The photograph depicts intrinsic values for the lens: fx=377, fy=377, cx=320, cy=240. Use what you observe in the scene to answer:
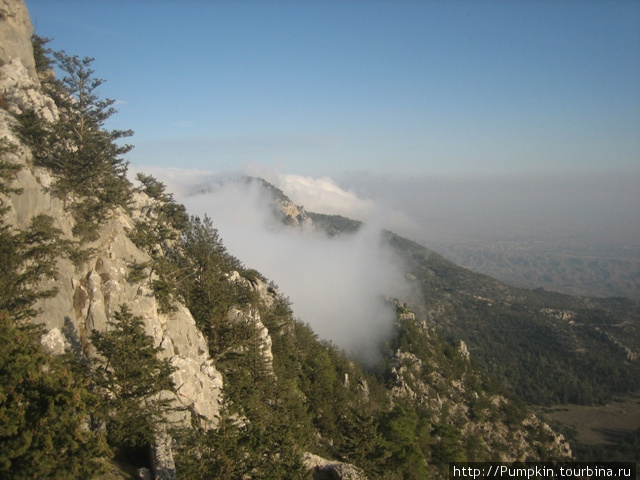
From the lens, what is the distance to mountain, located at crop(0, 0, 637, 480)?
1304 centimetres

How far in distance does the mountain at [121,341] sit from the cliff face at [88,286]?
96 millimetres

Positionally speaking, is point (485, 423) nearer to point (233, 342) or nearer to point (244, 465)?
point (233, 342)

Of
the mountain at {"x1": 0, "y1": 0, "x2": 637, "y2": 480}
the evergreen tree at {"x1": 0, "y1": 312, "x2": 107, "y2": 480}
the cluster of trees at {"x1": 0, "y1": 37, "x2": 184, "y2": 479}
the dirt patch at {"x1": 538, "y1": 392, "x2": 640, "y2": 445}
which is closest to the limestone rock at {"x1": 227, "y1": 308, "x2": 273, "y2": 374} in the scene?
the mountain at {"x1": 0, "y1": 0, "x2": 637, "y2": 480}

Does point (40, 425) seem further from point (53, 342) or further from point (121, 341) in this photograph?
point (53, 342)

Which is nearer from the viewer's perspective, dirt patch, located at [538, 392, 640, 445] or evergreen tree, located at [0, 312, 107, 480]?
evergreen tree, located at [0, 312, 107, 480]

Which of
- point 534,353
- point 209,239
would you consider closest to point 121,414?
point 209,239

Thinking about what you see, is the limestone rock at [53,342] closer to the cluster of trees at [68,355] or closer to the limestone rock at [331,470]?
the cluster of trees at [68,355]

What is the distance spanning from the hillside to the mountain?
0.09 meters

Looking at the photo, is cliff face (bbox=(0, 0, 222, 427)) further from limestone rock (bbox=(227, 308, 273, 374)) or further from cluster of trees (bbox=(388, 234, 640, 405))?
cluster of trees (bbox=(388, 234, 640, 405))

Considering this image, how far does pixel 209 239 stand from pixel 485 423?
7974 centimetres

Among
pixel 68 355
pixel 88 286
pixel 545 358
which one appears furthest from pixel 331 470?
pixel 545 358

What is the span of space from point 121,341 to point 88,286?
706 centimetres

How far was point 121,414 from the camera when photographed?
1670cm

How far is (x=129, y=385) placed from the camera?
58.9 feet
